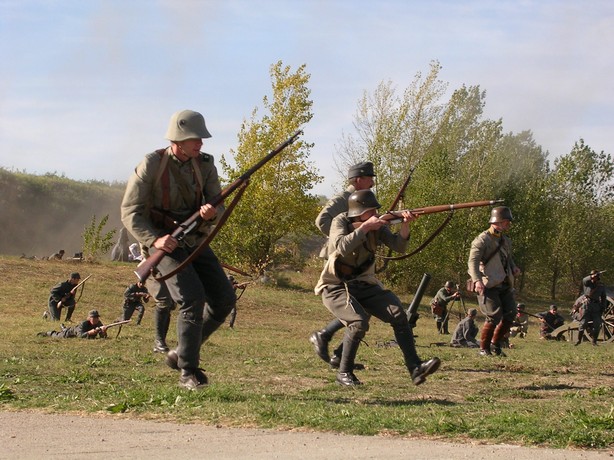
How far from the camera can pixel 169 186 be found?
8.71 m

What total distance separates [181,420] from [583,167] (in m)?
58.4

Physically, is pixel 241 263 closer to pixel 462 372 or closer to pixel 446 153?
pixel 446 153

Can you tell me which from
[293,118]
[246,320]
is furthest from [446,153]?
[246,320]

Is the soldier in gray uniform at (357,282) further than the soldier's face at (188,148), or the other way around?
the soldier in gray uniform at (357,282)

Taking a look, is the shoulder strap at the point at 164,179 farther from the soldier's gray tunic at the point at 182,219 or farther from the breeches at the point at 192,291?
the breeches at the point at 192,291

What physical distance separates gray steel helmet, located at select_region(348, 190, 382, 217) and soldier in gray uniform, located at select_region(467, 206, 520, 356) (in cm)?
441

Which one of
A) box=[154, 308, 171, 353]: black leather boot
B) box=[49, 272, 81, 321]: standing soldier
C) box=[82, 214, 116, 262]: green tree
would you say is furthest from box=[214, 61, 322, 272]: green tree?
box=[154, 308, 171, 353]: black leather boot

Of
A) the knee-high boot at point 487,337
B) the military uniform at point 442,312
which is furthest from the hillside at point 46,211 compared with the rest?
the knee-high boot at point 487,337

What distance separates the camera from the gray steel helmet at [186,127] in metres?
8.61

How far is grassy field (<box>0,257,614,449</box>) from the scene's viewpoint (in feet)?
22.8

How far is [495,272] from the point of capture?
557 inches

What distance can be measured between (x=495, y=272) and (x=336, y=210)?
3.68 m

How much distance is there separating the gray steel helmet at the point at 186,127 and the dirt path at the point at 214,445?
2.64m

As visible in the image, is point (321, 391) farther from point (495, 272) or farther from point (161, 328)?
point (495, 272)
